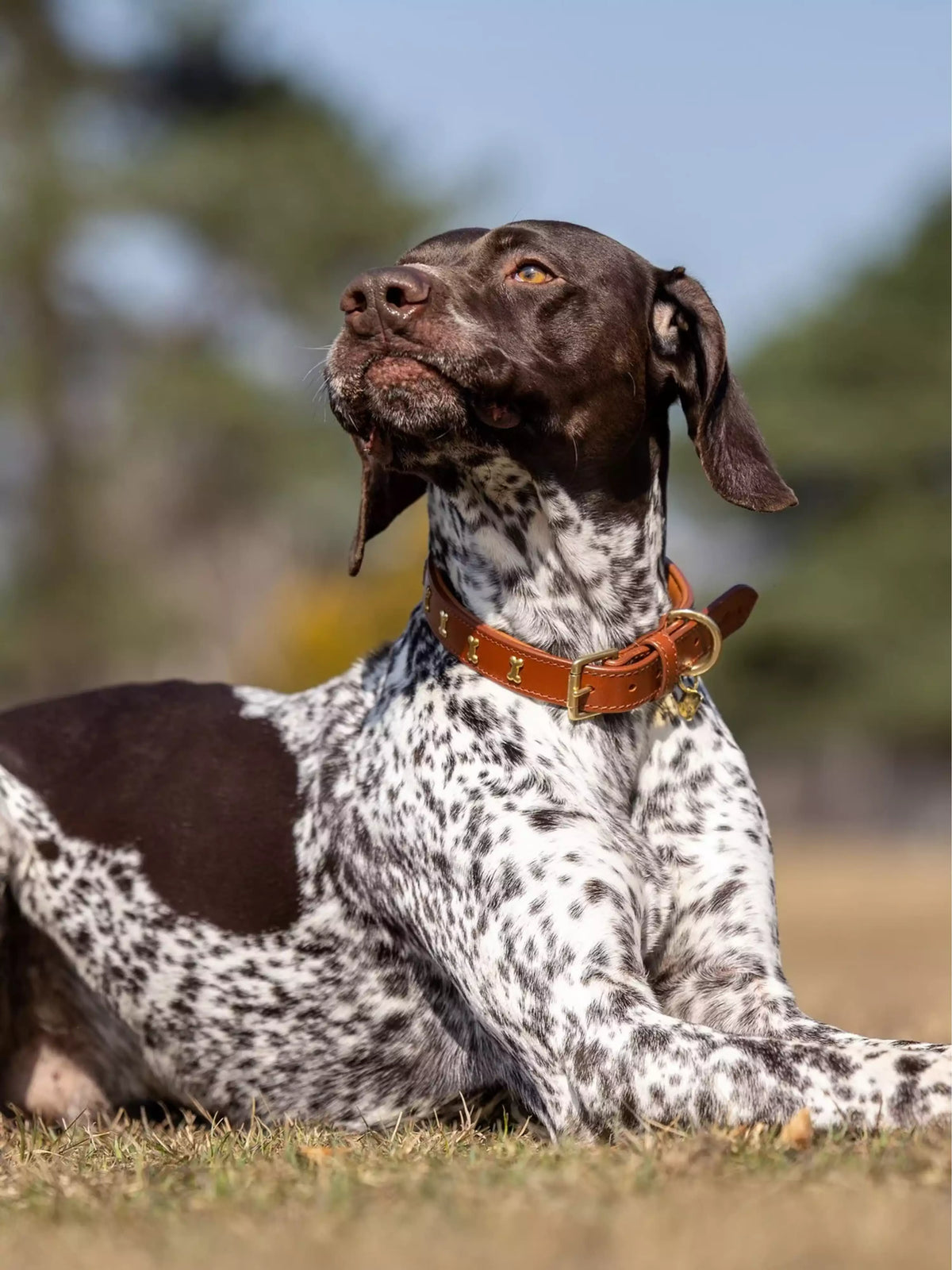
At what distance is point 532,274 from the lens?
166 inches

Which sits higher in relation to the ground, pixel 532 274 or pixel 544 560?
pixel 532 274

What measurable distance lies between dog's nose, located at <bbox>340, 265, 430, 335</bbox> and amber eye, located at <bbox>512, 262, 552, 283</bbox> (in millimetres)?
363

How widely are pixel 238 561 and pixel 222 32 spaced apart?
9.22 metres

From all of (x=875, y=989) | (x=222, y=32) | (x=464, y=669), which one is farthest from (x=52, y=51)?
(x=464, y=669)

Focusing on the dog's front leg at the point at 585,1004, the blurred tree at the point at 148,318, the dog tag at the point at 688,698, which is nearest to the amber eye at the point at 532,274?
the dog tag at the point at 688,698

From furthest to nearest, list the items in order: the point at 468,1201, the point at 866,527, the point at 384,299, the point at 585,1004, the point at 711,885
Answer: the point at 866,527 < the point at 711,885 < the point at 384,299 < the point at 585,1004 < the point at 468,1201

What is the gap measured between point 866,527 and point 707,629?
3561 cm

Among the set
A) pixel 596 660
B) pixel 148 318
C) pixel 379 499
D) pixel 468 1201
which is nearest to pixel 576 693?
pixel 596 660

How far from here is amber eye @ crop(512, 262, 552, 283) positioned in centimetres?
421

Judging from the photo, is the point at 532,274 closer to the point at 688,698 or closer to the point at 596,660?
the point at 596,660

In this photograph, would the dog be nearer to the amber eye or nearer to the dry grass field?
the amber eye

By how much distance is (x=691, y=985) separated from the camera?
4.05 metres

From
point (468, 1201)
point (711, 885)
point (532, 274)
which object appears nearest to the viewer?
point (468, 1201)

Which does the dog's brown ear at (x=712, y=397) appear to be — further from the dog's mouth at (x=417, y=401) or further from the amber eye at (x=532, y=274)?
the dog's mouth at (x=417, y=401)
